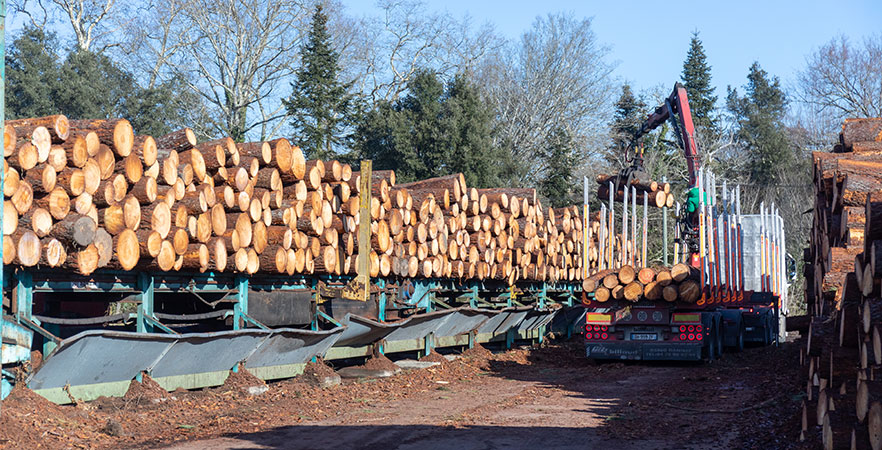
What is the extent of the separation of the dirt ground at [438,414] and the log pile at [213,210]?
1.43 m

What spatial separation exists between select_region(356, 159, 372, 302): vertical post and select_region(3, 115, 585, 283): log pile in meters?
0.24

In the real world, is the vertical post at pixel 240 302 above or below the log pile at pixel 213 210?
below

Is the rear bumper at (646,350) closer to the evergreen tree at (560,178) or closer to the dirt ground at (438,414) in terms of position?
the dirt ground at (438,414)

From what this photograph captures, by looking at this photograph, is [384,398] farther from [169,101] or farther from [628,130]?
[628,130]

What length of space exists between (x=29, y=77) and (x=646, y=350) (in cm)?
2301

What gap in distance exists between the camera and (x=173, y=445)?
7.77 meters

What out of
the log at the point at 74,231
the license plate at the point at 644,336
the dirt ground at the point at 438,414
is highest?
the log at the point at 74,231

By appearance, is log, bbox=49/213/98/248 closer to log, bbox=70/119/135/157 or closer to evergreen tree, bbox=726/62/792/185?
log, bbox=70/119/135/157

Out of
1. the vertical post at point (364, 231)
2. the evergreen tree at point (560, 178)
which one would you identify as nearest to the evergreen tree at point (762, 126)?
the evergreen tree at point (560, 178)

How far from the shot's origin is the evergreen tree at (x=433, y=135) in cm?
3212

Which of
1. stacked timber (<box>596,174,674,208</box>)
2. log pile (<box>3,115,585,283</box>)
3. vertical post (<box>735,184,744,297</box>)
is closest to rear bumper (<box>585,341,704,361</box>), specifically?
log pile (<box>3,115,585,283</box>)

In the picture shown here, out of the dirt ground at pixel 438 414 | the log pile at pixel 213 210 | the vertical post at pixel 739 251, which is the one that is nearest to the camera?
the dirt ground at pixel 438 414

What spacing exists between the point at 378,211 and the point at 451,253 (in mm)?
2424

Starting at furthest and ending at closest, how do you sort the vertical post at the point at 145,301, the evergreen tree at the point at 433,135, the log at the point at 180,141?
1. the evergreen tree at the point at 433,135
2. the log at the point at 180,141
3. the vertical post at the point at 145,301
